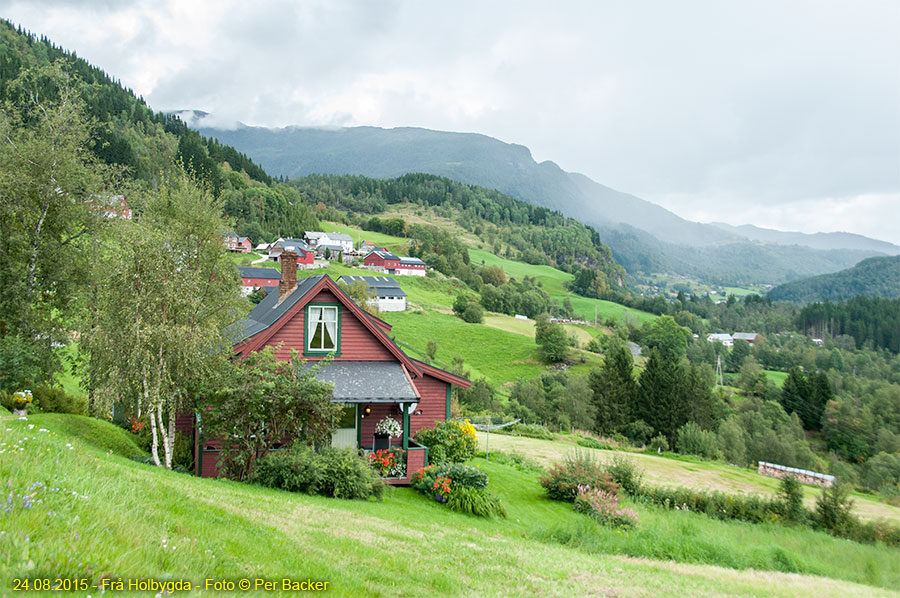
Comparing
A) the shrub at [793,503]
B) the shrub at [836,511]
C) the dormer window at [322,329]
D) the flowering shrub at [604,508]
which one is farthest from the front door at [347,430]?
the shrub at [836,511]

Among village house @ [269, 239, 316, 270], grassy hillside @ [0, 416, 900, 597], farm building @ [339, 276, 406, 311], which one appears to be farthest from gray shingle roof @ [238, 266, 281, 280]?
grassy hillside @ [0, 416, 900, 597]

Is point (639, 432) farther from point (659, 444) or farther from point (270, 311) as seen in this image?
point (270, 311)

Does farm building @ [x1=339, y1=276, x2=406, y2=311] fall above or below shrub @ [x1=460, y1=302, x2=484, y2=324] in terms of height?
above

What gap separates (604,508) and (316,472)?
9230mm

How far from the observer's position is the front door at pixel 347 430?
66.2 ft

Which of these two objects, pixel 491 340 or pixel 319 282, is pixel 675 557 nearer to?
pixel 319 282

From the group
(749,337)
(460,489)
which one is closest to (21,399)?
(460,489)

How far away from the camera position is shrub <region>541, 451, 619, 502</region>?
20234mm

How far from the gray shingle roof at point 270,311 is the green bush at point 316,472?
18.8 ft

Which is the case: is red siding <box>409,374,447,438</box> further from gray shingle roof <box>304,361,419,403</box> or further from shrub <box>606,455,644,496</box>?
shrub <box>606,455,644,496</box>

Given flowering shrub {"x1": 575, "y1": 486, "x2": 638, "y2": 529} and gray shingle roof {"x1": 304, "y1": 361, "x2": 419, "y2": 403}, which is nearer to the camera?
flowering shrub {"x1": 575, "y1": 486, "x2": 638, "y2": 529}

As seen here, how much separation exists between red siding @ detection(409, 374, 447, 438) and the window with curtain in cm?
397

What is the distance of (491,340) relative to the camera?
299 feet

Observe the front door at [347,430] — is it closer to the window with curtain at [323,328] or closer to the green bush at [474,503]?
the window with curtain at [323,328]
